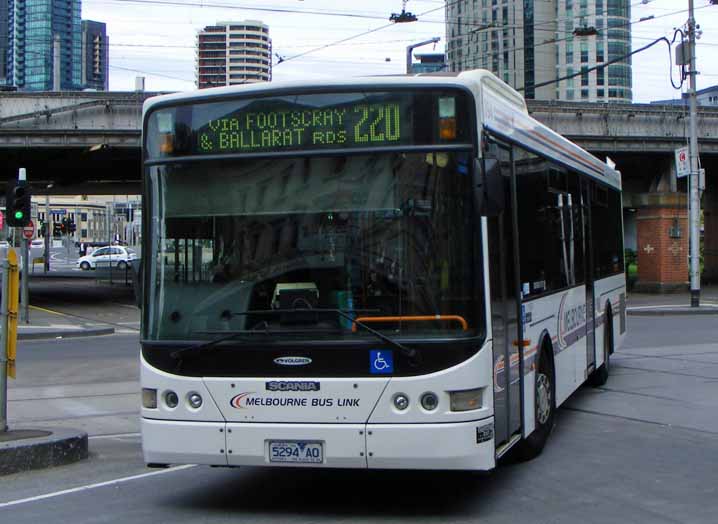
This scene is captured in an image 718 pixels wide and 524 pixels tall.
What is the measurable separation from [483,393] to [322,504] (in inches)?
59.3

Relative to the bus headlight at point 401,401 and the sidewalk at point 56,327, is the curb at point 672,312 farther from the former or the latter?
the bus headlight at point 401,401

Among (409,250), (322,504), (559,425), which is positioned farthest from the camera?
(559,425)

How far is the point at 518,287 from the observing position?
7.96 metres

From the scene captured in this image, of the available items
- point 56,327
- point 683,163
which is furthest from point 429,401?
point 683,163

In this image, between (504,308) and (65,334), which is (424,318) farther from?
(65,334)

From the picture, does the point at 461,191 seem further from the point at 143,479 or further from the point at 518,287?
the point at 143,479

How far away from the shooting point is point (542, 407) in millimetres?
8953

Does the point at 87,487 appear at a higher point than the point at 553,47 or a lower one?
lower

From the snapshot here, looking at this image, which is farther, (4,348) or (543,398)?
(4,348)

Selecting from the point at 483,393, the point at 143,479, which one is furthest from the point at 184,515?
the point at 483,393

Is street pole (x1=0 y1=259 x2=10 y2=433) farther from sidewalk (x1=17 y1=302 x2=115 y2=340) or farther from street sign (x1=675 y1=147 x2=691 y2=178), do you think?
street sign (x1=675 y1=147 x2=691 y2=178)

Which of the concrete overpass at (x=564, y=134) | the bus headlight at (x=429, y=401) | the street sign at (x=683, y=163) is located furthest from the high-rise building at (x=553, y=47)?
the bus headlight at (x=429, y=401)

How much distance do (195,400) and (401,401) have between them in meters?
1.42

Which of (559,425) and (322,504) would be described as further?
(559,425)
